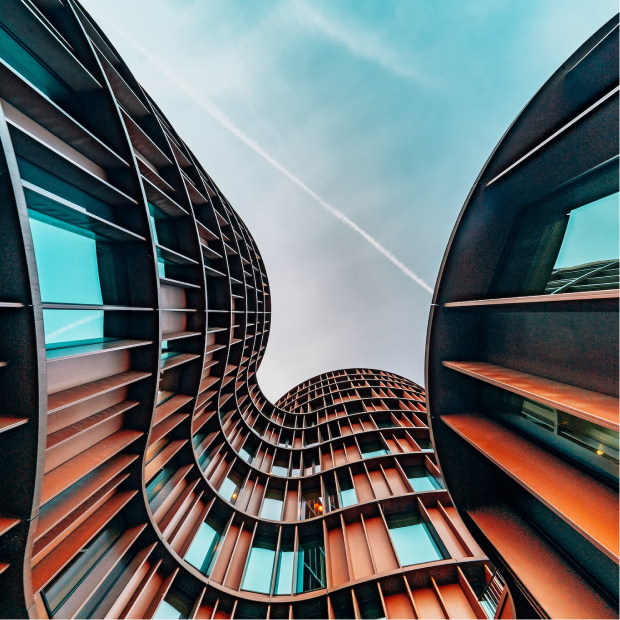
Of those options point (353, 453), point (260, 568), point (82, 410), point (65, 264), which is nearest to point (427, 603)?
point (260, 568)

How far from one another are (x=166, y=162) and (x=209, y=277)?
587 cm

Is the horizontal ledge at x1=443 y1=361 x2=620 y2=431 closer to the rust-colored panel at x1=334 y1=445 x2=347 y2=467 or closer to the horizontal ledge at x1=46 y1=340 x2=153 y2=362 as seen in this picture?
the horizontal ledge at x1=46 y1=340 x2=153 y2=362

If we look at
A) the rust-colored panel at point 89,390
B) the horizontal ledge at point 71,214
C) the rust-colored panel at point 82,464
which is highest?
the horizontal ledge at point 71,214

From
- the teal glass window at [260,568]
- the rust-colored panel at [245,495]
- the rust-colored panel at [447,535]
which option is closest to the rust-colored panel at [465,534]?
the rust-colored panel at [447,535]

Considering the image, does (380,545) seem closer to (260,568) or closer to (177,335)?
(260,568)

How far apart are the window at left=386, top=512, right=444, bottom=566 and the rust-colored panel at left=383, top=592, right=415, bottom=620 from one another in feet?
3.70

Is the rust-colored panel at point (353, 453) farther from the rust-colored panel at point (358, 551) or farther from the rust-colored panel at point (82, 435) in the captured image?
the rust-colored panel at point (82, 435)

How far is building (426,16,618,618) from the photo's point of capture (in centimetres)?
395

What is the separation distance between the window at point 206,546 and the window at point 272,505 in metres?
2.96

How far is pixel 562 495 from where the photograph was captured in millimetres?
3865

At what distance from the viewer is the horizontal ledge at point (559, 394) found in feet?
10.8

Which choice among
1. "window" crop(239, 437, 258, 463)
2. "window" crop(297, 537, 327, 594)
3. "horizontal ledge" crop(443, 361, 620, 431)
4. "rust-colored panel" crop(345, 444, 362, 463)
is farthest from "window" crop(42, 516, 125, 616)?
"rust-colored panel" crop(345, 444, 362, 463)

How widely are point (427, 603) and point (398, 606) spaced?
1.09 m

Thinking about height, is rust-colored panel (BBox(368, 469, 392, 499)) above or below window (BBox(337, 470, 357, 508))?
above
